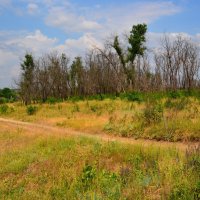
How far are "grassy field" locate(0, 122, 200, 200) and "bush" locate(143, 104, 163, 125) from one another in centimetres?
327

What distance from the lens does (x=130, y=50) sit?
4106 cm

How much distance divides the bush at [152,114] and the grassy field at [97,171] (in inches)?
129

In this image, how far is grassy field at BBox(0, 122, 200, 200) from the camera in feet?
23.7

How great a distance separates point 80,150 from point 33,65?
4519cm

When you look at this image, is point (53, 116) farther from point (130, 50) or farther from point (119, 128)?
point (130, 50)

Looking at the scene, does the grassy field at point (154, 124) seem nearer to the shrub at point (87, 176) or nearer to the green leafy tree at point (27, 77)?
the shrub at point (87, 176)

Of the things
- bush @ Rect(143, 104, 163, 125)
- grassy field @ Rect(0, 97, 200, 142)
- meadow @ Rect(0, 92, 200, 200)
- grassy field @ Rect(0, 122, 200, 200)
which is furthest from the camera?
bush @ Rect(143, 104, 163, 125)

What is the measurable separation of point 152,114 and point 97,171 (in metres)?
5.95

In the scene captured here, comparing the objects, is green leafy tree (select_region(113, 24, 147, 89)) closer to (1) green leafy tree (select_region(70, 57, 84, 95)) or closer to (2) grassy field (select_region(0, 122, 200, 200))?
(1) green leafy tree (select_region(70, 57, 84, 95))

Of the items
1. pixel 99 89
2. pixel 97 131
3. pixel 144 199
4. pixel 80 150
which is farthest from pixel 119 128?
pixel 99 89

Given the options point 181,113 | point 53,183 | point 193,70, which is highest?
point 193,70

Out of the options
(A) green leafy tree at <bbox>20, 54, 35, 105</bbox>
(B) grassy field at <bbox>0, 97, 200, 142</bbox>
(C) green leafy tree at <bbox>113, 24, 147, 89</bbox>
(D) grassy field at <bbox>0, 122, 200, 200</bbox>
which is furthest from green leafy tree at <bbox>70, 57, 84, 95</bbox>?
(D) grassy field at <bbox>0, 122, 200, 200</bbox>

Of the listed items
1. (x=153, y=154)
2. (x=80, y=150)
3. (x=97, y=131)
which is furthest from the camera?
(x=97, y=131)

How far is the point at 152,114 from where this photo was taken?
47.6ft
